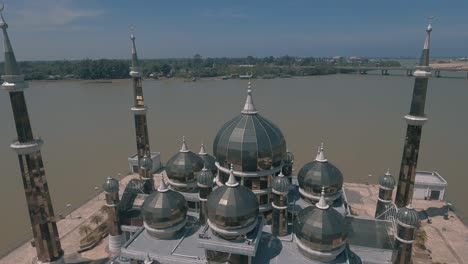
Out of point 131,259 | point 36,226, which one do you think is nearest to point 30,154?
point 36,226

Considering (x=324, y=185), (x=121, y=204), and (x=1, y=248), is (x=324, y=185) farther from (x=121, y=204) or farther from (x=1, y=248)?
(x=1, y=248)

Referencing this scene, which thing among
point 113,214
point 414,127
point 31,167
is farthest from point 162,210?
point 414,127

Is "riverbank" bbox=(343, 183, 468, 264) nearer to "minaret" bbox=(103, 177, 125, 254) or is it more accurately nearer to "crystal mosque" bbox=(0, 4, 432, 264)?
"crystal mosque" bbox=(0, 4, 432, 264)

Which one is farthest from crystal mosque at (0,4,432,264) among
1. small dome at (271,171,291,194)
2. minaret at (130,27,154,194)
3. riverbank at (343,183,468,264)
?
riverbank at (343,183,468,264)

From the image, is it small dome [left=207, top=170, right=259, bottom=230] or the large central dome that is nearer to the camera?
small dome [left=207, top=170, right=259, bottom=230]

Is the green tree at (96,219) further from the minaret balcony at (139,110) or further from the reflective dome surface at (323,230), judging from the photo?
the reflective dome surface at (323,230)

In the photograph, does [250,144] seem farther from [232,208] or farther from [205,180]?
[232,208]
